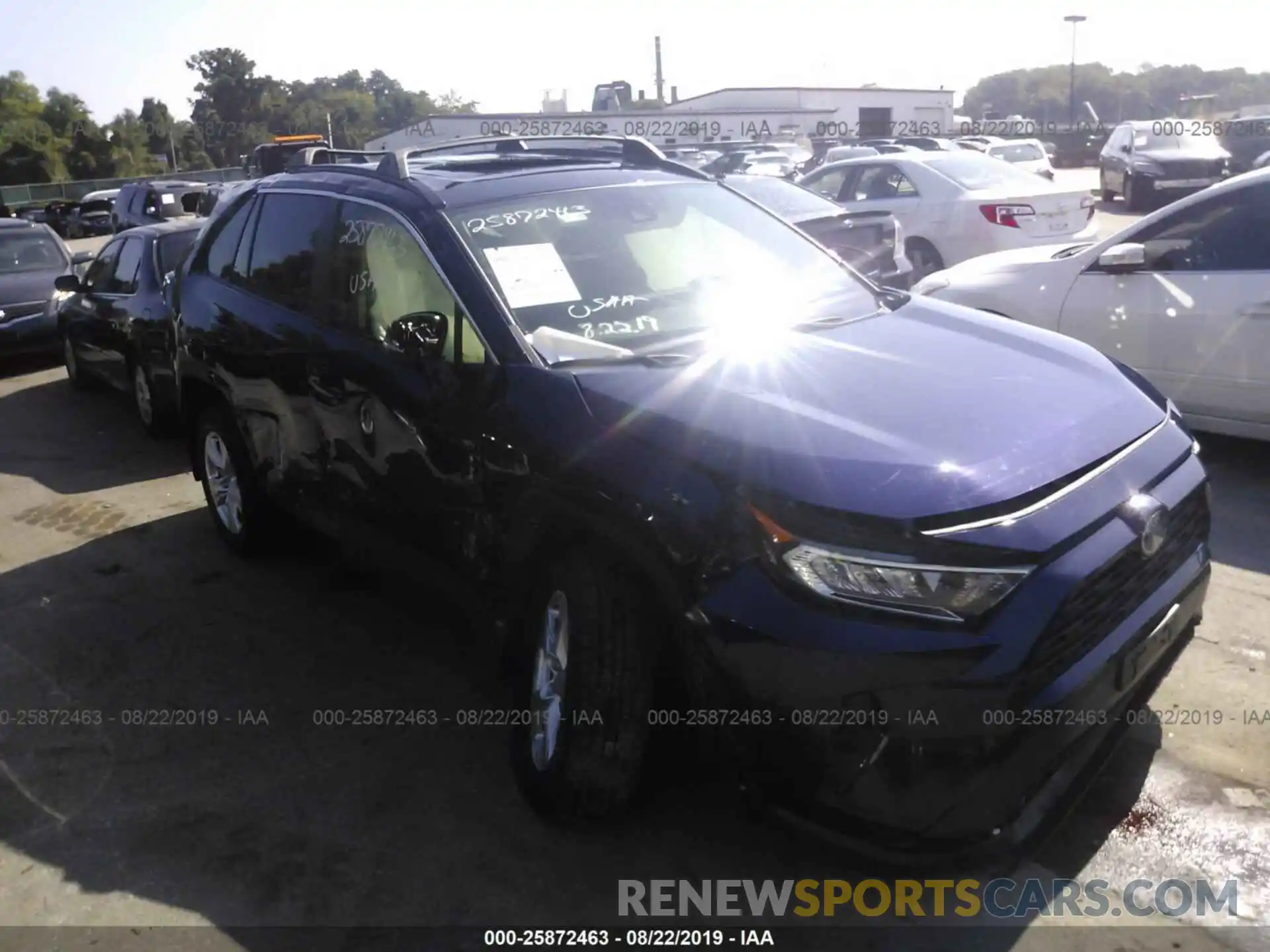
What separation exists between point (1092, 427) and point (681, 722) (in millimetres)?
1379

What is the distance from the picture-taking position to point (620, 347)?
11.5 ft

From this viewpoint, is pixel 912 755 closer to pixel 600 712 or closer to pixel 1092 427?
pixel 600 712

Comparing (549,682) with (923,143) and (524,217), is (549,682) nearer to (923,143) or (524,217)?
(524,217)

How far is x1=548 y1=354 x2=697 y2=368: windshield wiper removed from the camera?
3.34 meters

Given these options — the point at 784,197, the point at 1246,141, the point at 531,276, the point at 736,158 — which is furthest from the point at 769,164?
the point at 531,276

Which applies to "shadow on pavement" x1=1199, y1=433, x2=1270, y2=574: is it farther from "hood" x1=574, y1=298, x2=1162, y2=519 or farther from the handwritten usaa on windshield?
the handwritten usaa on windshield

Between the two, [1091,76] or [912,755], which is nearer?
[912,755]

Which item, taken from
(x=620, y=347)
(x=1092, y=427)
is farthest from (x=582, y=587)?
(x=1092, y=427)

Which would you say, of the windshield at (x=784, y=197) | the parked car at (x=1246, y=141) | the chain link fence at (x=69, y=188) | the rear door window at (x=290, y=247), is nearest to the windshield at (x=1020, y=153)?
the parked car at (x=1246, y=141)

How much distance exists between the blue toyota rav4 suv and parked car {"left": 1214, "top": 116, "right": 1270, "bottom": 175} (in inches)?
871

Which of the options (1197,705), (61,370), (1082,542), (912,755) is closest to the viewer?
(912,755)

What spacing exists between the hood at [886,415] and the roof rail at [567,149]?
142 centimetres

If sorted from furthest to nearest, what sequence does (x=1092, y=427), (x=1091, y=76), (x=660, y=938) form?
(x=1091, y=76), (x=1092, y=427), (x=660, y=938)

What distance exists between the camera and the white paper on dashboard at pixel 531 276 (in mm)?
3629
